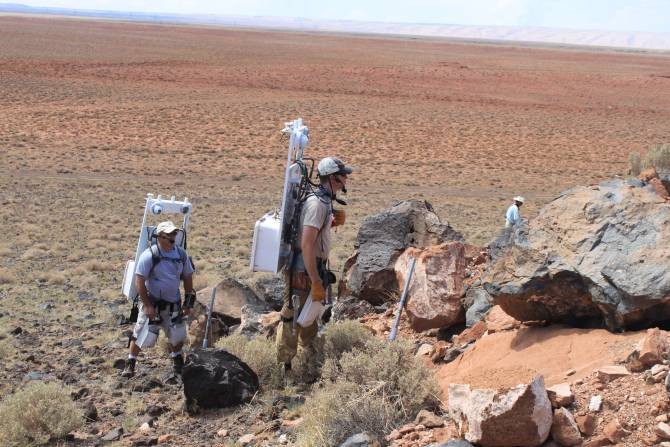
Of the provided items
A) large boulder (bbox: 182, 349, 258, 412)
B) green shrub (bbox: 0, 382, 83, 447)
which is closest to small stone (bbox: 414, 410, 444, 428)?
large boulder (bbox: 182, 349, 258, 412)

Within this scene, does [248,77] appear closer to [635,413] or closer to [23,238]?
[23,238]

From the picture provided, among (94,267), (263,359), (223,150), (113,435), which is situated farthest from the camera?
(223,150)

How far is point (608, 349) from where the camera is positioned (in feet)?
19.2

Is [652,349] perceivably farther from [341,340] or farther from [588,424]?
[341,340]

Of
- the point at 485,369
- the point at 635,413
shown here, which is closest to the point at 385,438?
the point at 485,369

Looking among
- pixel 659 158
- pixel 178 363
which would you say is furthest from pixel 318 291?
pixel 659 158

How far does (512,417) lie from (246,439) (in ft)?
7.69

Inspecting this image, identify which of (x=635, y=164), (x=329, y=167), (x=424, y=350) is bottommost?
(x=424, y=350)

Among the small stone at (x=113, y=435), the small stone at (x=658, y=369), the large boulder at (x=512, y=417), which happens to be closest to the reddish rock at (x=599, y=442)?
the large boulder at (x=512, y=417)

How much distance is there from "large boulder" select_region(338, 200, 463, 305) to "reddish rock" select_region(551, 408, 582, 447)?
4132 mm

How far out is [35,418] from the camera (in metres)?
6.63

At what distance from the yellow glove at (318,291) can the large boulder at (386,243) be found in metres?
2.16

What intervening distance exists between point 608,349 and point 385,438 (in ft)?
5.51

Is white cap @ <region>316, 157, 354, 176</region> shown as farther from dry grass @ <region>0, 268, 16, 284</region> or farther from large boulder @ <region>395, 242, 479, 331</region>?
dry grass @ <region>0, 268, 16, 284</region>
